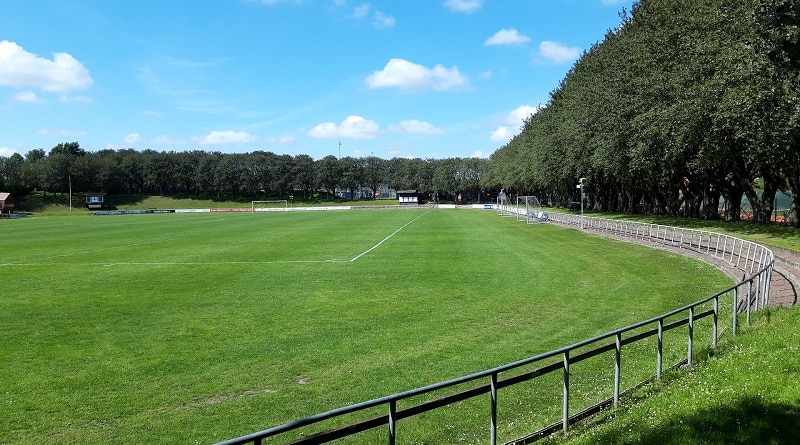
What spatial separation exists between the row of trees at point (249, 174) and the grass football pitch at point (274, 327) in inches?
5503

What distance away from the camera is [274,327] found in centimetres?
1444

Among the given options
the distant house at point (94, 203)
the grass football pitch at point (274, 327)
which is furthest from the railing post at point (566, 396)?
the distant house at point (94, 203)

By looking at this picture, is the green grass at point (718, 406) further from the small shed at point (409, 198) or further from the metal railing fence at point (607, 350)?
the small shed at point (409, 198)

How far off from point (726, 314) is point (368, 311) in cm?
910

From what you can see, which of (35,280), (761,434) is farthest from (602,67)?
(761,434)

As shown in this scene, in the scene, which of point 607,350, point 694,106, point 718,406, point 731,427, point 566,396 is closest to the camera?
point 731,427

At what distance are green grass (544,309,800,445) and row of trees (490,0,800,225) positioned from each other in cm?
399

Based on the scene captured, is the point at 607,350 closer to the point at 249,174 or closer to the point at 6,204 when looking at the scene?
the point at 6,204

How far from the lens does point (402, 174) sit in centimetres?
18375

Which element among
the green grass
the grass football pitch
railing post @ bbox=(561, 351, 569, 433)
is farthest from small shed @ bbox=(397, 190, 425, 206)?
railing post @ bbox=(561, 351, 569, 433)

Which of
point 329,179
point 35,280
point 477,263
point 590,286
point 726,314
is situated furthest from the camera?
point 329,179

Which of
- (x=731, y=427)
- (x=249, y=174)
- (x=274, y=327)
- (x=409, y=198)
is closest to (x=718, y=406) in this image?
(x=731, y=427)

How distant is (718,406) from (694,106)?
28160 mm

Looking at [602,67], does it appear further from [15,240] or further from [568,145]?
[15,240]
